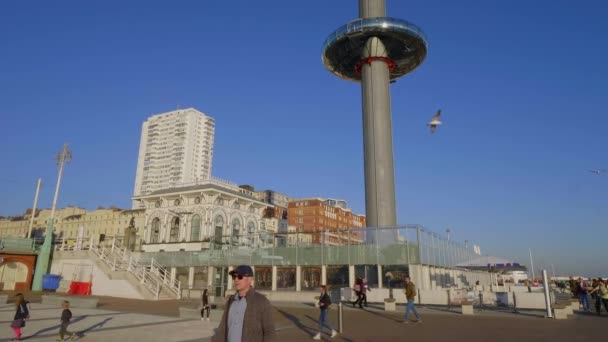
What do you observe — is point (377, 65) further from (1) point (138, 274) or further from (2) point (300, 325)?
(2) point (300, 325)

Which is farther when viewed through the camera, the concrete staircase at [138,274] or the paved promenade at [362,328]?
the concrete staircase at [138,274]

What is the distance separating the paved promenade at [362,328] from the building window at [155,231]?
1404 inches

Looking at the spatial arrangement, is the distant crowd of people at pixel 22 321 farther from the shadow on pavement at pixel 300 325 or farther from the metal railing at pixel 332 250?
the metal railing at pixel 332 250

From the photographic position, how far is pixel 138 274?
109 ft

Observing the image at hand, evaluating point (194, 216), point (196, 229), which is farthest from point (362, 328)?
point (194, 216)

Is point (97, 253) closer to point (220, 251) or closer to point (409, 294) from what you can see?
point (220, 251)

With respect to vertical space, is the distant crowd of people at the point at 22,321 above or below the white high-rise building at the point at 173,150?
below

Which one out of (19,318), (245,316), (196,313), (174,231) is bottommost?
(196,313)

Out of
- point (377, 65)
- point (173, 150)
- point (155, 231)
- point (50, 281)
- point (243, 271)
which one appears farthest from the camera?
point (173, 150)

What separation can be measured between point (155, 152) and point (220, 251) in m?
150

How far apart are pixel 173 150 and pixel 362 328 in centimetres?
16694

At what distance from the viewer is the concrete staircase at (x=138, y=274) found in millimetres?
31219

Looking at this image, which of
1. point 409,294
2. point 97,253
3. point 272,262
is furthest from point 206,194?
point 409,294

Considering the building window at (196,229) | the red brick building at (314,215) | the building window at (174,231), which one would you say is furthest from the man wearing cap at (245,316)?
the red brick building at (314,215)
